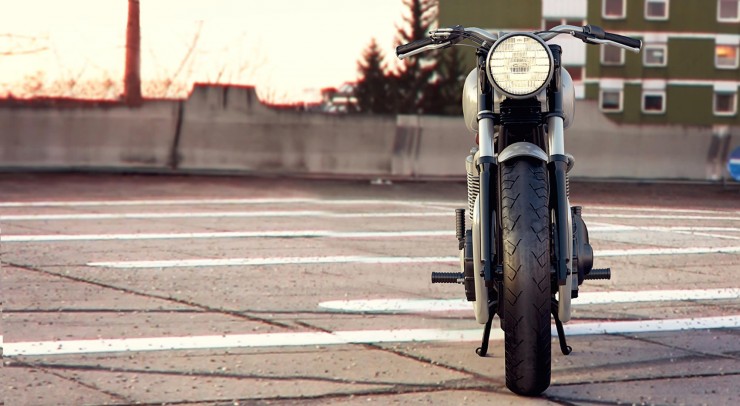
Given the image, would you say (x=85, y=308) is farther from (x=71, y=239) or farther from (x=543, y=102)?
(x=71, y=239)

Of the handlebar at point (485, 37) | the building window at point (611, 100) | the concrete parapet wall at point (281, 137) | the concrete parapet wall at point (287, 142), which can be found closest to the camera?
the handlebar at point (485, 37)

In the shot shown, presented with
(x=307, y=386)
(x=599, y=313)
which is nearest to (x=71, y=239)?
(x=599, y=313)

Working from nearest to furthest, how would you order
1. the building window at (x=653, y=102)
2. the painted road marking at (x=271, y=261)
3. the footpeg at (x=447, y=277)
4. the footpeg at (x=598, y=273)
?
the footpeg at (x=598, y=273)
the footpeg at (x=447, y=277)
the painted road marking at (x=271, y=261)
the building window at (x=653, y=102)

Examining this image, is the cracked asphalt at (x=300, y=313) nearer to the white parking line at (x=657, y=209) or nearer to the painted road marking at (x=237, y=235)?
the painted road marking at (x=237, y=235)

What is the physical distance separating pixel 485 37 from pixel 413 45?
84cm

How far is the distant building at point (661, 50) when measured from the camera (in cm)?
8800

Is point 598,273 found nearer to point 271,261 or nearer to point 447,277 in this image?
point 447,277

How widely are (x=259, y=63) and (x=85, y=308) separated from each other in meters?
38.8

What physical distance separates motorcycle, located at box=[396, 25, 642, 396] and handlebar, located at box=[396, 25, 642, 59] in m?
0.01

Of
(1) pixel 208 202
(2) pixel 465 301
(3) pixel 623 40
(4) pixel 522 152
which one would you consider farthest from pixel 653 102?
(4) pixel 522 152

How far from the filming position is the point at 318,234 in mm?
11664

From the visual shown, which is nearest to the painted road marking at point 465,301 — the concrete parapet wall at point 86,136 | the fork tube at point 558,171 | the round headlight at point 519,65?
the fork tube at point 558,171

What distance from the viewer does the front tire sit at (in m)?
4.80

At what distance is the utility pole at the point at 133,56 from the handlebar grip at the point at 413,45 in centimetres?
1900
